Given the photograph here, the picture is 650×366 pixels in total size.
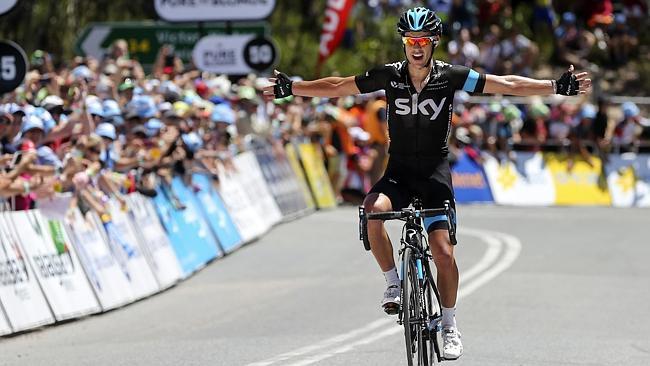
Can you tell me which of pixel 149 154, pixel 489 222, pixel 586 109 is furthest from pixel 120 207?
pixel 586 109

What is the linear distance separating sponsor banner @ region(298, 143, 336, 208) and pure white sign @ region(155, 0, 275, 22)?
321 cm

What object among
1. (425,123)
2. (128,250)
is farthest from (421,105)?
(128,250)

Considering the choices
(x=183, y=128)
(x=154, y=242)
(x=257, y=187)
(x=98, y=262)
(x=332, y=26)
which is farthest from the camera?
(x=332, y=26)

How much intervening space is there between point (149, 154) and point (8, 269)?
464cm

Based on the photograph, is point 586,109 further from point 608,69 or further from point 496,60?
point 608,69

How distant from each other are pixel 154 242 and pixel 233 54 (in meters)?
7.73

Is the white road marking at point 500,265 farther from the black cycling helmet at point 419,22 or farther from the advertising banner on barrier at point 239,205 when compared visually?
the black cycling helmet at point 419,22

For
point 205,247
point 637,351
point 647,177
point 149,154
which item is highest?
point 149,154

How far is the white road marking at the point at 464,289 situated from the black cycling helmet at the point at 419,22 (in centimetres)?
250

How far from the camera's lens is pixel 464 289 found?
49.5ft

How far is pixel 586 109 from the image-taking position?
97.3 feet

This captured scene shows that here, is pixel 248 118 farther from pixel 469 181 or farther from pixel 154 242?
pixel 154 242

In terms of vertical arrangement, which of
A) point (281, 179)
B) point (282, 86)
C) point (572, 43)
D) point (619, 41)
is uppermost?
point (282, 86)

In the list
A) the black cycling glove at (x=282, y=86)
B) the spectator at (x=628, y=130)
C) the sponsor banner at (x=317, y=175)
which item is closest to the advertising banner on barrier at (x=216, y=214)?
the sponsor banner at (x=317, y=175)
